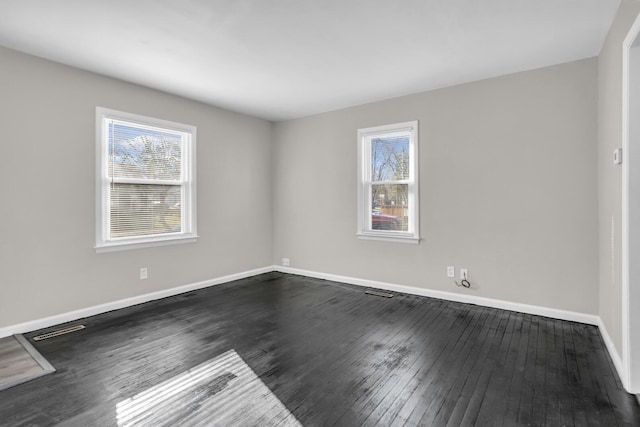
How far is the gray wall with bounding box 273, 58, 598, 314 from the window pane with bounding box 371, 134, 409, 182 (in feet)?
0.85

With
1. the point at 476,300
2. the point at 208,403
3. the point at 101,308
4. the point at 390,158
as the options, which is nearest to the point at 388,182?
the point at 390,158

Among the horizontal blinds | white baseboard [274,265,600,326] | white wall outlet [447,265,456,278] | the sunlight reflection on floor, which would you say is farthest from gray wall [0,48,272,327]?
white wall outlet [447,265,456,278]

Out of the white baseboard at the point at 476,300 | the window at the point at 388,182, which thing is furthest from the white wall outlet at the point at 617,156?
the window at the point at 388,182

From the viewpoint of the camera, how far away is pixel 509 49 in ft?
10.2

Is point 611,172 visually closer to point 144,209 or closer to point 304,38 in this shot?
point 304,38

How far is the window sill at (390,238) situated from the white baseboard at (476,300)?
612 mm

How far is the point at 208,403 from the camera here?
202 cm

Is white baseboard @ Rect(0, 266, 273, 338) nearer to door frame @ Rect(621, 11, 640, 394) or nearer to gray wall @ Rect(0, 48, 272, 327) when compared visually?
gray wall @ Rect(0, 48, 272, 327)

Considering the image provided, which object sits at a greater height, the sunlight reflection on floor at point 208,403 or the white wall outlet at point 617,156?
the white wall outlet at point 617,156

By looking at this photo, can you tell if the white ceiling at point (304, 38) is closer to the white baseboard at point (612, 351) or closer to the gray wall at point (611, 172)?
the gray wall at point (611, 172)

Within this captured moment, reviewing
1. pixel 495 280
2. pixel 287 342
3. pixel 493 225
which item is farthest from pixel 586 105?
pixel 287 342

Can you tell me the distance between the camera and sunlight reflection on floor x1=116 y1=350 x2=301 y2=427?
73.3 inches

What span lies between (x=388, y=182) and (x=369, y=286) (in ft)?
4.98

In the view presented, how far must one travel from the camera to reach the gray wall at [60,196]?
307 centimetres
